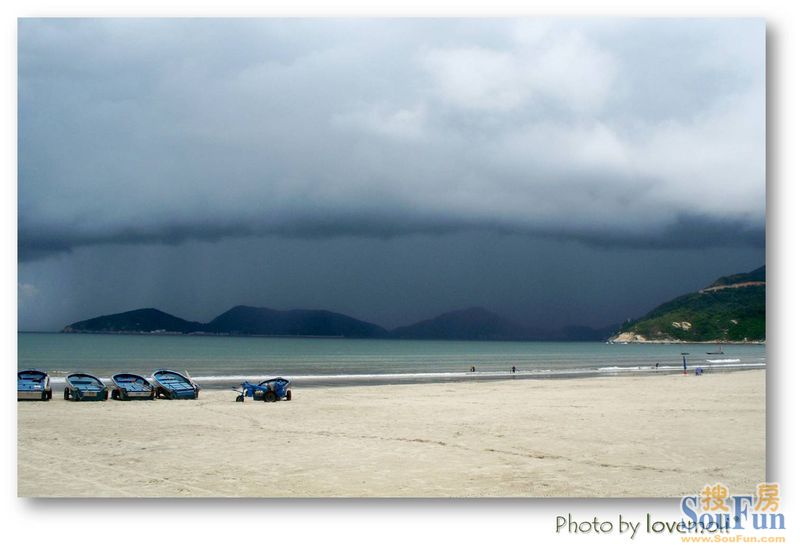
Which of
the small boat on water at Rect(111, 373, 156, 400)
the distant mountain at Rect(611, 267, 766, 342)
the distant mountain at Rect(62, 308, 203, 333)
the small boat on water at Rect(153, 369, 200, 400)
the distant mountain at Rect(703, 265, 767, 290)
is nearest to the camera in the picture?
the distant mountain at Rect(703, 265, 767, 290)

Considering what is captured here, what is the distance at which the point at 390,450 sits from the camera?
9930 millimetres

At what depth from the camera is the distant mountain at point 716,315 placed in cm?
A: 874

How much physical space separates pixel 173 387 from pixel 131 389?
1.10 meters

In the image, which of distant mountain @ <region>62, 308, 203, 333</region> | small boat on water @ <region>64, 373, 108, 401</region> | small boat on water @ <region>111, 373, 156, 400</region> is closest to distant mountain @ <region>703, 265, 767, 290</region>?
distant mountain @ <region>62, 308, 203, 333</region>

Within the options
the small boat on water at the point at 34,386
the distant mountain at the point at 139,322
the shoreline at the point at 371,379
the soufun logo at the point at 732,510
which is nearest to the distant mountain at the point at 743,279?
the soufun logo at the point at 732,510

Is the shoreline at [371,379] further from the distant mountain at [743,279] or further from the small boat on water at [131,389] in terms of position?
the distant mountain at [743,279]

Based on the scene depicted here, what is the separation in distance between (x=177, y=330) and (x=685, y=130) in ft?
53.4

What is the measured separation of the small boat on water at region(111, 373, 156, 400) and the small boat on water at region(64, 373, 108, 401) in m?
0.29

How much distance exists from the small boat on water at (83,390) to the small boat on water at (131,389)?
289 millimetres

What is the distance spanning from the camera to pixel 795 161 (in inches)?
318

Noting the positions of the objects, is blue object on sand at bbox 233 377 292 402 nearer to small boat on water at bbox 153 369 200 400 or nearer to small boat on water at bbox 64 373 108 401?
small boat on water at bbox 153 369 200 400

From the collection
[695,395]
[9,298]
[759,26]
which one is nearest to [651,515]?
[759,26]

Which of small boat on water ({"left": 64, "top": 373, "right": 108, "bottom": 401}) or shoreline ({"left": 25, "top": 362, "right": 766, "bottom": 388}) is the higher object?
small boat on water ({"left": 64, "top": 373, "right": 108, "bottom": 401})

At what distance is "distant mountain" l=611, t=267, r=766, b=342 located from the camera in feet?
28.7
